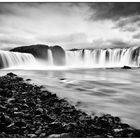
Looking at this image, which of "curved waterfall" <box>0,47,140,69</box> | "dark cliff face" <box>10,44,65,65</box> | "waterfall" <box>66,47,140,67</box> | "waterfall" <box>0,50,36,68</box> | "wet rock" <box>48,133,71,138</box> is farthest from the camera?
"dark cliff face" <box>10,44,65,65</box>

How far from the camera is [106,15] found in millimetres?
6988

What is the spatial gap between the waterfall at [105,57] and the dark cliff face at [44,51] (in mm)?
1978

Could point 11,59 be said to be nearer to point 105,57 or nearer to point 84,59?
point 84,59

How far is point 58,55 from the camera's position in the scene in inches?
1810

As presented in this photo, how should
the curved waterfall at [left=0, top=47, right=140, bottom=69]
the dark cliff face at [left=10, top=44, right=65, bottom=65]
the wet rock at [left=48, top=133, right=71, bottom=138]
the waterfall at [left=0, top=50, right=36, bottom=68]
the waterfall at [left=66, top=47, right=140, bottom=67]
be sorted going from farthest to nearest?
the dark cliff face at [left=10, top=44, right=65, bottom=65] < the waterfall at [left=66, top=47, right=140, bottom=67] < the curved waterfall at [left=0, top=47, right=140, bottom=69] < the waterfall at [left=0, top=50, right=36, bottom=68] < the wet rock at [left=48, top=133, right=71, bottom=138]

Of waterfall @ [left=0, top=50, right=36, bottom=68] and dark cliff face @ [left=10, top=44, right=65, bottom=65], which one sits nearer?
waterfall @ [left=0, top=50, right=36, bottom=68]

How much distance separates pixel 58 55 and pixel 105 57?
1316 cm

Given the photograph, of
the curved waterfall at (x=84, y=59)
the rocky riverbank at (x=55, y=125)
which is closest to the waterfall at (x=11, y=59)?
the curved waterfall at (x=84, y=59)

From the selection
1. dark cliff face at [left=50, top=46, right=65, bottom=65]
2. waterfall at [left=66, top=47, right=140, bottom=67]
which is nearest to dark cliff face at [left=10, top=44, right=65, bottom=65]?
dark cliff face at [left=50, top=46, right=65, bottom=65]

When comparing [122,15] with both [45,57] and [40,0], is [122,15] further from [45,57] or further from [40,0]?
[45,57]

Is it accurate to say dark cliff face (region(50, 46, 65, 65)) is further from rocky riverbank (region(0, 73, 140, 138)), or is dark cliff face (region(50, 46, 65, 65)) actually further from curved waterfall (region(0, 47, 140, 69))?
rocky riverbank (region(0, 73, 140, 138))

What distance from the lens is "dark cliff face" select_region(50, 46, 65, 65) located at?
45.1 meters

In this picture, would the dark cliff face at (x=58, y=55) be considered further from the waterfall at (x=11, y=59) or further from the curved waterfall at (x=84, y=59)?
the waterfall at (x=11, y=59)

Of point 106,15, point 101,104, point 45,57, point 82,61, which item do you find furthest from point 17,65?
point 101,104
